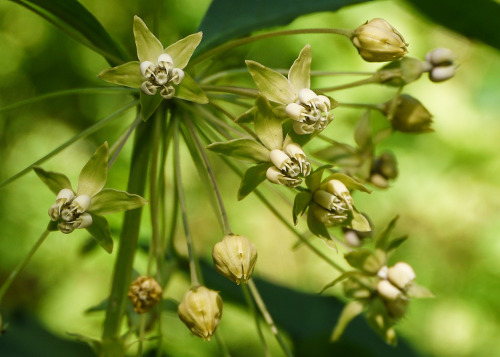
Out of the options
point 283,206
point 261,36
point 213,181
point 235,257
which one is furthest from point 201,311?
point 283,206

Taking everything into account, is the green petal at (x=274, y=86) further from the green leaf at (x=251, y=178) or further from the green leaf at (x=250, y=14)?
the green leaf at (x=250, y=14)

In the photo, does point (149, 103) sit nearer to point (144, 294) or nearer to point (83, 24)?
point (83, 24)

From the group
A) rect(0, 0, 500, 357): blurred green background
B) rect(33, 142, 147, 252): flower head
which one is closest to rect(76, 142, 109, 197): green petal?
rect(33, 142, 147, 252): flower head

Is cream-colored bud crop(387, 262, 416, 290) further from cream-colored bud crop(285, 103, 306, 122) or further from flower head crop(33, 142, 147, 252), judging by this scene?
flower head crop(33, 142, 147, 252)

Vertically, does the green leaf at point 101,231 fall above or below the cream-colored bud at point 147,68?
below

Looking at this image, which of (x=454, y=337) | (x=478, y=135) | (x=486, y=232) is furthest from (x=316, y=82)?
(x=454, y=337)

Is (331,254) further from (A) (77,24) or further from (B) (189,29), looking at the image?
(A) (77,24)

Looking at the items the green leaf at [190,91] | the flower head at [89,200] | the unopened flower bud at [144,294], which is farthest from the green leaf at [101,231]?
the green leaf at [190,91]
